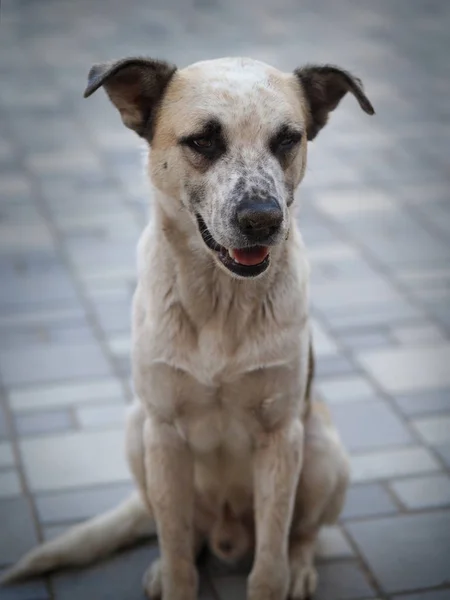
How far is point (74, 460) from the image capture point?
4.05 metres

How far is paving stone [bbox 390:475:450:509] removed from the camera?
3.87 metres

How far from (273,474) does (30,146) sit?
470 cm

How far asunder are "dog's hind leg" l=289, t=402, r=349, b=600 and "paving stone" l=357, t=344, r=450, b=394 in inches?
44.2

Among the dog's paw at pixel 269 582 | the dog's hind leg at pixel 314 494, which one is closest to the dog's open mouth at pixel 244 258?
the dog's hind leg at pixel 314 494

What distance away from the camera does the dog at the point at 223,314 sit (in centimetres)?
288

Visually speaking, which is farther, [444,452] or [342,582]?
[444,452]

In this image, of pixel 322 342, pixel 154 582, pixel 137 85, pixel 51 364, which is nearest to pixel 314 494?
pixel 154 582

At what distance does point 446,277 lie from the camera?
5.55 m

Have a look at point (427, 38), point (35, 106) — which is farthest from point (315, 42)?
point (35, 106)

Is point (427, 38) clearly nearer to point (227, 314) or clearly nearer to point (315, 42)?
point (315, 42)

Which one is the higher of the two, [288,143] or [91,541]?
[288,143]

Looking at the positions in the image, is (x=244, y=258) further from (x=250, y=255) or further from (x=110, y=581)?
(x=110, y=581)

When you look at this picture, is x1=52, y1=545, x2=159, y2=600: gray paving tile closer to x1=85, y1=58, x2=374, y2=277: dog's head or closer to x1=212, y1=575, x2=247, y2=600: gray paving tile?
x1=212, y1=575, x2=247, y2=600: gray paving tile

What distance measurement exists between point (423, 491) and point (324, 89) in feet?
5.29
